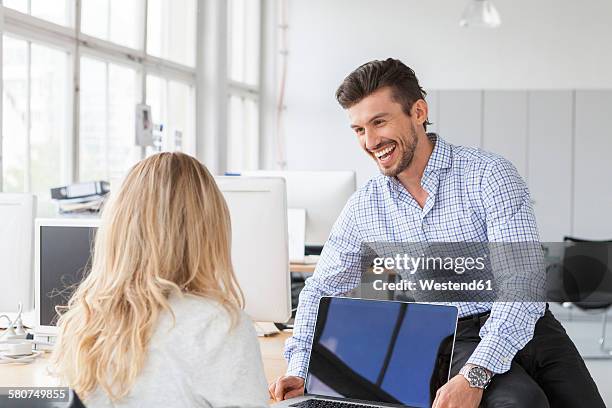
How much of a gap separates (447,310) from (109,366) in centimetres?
78

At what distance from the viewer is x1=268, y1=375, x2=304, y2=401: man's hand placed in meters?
1.95

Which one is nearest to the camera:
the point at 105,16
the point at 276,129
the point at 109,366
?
the point at 109,366

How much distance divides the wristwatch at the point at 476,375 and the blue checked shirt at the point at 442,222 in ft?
0.32

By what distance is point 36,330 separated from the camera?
2373 mm

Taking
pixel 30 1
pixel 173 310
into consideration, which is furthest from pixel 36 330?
pixel 30 1

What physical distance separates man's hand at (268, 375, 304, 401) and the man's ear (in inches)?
31.1

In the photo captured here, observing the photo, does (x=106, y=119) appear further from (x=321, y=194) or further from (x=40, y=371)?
(x=40, y=371)

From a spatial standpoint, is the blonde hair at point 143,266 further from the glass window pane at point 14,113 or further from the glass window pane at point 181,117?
the glass window pane at point 181,117

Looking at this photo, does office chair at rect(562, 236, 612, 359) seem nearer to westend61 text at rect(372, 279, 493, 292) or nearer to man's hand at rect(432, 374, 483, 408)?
westend61 text at rect(372, 279, 493, 292)

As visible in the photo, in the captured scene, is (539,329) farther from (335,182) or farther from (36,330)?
(335,182)

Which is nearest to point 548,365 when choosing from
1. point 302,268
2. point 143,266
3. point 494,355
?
point 494,355

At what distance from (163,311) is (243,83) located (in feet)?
21.7

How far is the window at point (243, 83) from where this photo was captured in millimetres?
7758

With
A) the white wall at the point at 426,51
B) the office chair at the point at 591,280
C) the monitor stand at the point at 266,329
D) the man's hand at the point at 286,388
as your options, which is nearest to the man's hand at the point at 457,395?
the man's hand at the point at 286,388
